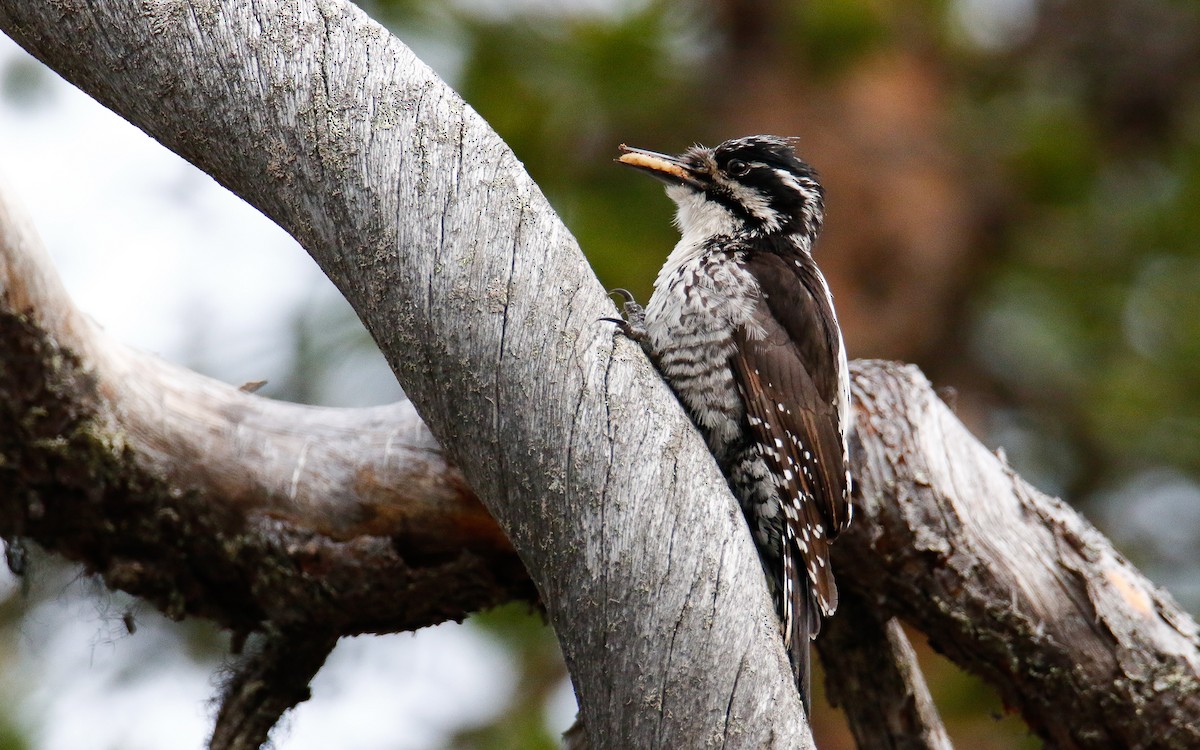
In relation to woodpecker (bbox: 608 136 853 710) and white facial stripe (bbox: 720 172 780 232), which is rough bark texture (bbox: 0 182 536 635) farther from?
white facial stripe (bbox: 720 172 780 232)

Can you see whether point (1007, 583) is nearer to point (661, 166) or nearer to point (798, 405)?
point (798, 405)

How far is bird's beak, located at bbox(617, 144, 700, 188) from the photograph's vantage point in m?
3.60

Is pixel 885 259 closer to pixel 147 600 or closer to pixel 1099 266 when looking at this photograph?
pixel 1099 266

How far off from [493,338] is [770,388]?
119 cm

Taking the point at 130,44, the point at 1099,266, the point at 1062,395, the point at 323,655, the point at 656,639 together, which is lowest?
the point at 656,639

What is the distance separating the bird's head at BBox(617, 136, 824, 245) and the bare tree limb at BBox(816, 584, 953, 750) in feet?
3.87

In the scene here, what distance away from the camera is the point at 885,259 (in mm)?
6863

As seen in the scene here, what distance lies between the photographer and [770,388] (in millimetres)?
3357

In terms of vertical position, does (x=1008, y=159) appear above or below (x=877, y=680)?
above

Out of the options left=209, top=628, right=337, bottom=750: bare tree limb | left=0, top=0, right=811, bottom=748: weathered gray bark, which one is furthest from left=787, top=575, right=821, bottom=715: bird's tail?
left=209, top=628, right=337, bottom=750: bare tree limb

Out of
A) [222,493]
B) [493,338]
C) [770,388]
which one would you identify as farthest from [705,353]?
[222,493]

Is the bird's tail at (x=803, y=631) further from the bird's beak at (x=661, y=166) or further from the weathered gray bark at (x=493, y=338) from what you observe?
the bird's beak at (x=661, y=166)

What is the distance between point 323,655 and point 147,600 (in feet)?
1.71

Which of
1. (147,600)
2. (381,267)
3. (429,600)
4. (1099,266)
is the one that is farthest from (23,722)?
(1099,266)
